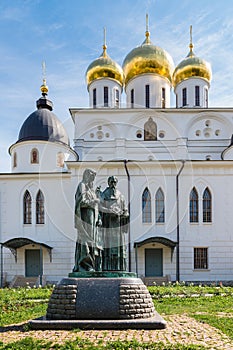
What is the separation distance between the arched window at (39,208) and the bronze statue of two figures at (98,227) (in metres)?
14.3

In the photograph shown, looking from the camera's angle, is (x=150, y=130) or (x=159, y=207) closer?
(x=159, y=207)

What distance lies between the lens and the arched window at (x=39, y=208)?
23.3 metres

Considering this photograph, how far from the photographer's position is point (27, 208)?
23500 millimetres

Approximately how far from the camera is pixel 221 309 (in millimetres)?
10859

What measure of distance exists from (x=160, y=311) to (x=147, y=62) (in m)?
21.0

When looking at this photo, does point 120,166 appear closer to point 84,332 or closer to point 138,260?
point 138,260

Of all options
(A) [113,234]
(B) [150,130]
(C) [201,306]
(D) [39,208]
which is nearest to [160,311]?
(C) [201,306]

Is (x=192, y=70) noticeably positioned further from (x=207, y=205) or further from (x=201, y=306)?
(x=201, y=306)

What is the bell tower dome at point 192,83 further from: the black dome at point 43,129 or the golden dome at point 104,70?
the black dome at point 43,129

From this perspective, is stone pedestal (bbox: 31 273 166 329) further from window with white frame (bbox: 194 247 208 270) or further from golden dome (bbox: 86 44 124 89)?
golden dome (bbox: 86 44 124 89)

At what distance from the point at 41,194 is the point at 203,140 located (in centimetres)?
1033

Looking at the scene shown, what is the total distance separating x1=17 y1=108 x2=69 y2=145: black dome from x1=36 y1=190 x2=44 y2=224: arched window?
427cm

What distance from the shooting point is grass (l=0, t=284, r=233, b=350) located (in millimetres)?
6336

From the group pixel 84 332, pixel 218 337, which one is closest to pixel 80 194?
pixel 84 332
